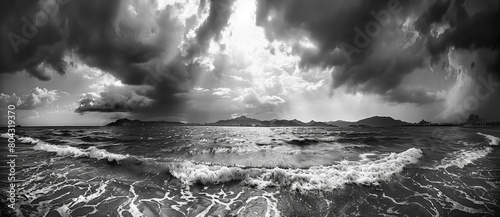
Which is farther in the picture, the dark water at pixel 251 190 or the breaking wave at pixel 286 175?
the breaking wave at pixel 286 175

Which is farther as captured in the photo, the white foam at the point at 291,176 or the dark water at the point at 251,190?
the white foam at the point at 291,176

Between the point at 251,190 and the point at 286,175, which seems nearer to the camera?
the point at 251,190

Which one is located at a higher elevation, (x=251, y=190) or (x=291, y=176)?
(x=291, y=176)

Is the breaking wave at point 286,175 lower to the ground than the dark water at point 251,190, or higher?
higher

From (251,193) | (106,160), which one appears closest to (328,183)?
(251,193)

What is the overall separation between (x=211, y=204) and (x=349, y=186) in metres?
6.88

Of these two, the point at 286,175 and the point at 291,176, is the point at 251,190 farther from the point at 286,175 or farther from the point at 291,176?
the point at 291,176

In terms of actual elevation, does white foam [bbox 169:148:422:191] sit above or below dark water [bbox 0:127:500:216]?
above

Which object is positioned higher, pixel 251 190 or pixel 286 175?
pixel 286 175

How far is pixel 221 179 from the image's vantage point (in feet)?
32.9

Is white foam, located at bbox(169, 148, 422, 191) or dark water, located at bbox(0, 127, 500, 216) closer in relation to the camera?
dark water, located at bbox(0, 127, 500, 216)

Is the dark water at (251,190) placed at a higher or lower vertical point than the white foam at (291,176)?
lower

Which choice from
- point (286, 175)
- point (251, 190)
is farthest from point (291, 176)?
point (251, 190)

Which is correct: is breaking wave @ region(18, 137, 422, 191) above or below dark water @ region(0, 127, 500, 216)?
above
